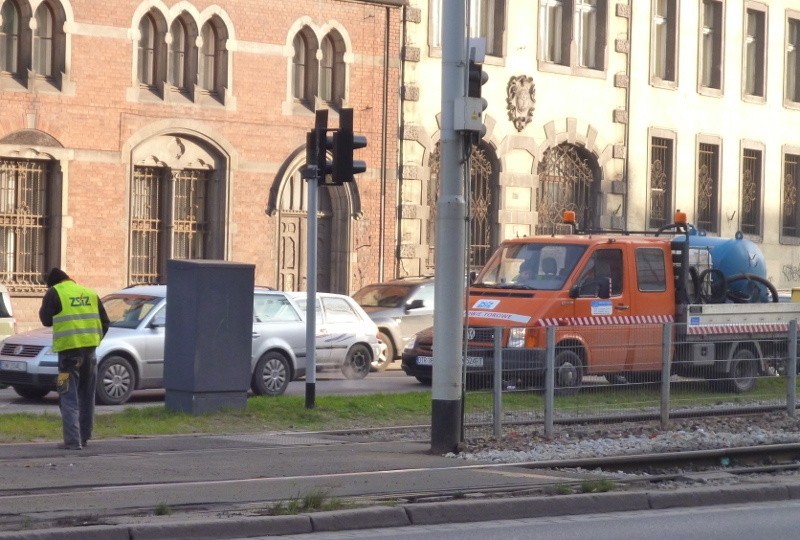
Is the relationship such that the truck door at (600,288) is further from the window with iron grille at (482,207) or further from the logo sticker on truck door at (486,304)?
the window with iron grille at (482,207)

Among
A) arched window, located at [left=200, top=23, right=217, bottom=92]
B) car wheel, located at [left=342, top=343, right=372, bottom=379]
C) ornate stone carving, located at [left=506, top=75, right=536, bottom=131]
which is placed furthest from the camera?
ornate stone carving, located at [left=506, top=75, right=536, bottom=131]

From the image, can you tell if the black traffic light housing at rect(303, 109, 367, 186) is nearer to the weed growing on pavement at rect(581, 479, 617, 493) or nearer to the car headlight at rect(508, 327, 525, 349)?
the car headlight at rect(508, 327, 525, 349)

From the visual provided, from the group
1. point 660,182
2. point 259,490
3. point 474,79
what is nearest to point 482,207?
point 660,182

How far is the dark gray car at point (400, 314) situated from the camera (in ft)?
87.3

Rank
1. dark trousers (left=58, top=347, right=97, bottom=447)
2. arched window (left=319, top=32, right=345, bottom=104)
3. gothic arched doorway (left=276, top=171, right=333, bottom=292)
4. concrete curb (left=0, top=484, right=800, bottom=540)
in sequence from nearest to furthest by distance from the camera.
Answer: concrete curb (left=0, top=484, right=800, bottom=540), dark trousers (left=58, top=347, right=97, bottom=447), gothic arched doorway (left=276, top=171, right=333, bottom=292), arched window (left=319, top=32, right=345, bottom=104)

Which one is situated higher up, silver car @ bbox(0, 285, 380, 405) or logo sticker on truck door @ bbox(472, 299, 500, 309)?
logo sticker on truck door @ bbox(472, 299, 500, 309)

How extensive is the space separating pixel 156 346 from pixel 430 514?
9.77 metres

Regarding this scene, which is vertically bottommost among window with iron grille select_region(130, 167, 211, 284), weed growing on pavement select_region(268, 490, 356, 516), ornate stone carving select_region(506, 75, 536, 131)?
weed growing on pavement select_region(268, 490, 356, 516)

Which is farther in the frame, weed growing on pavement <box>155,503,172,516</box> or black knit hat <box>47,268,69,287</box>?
black knit hat <box>47,268,69,287</box>

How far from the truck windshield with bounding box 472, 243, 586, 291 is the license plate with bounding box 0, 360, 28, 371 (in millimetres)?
6153

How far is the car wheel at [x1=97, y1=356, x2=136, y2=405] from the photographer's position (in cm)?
1903

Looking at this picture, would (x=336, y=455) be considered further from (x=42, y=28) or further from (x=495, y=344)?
(x=42, y=28)

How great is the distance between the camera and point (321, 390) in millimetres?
21656

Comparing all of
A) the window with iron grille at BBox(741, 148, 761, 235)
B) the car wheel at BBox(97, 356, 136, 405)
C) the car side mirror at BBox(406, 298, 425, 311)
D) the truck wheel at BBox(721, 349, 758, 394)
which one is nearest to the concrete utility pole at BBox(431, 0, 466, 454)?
the truck wheel at BBox(721, 349, 758, 394)
